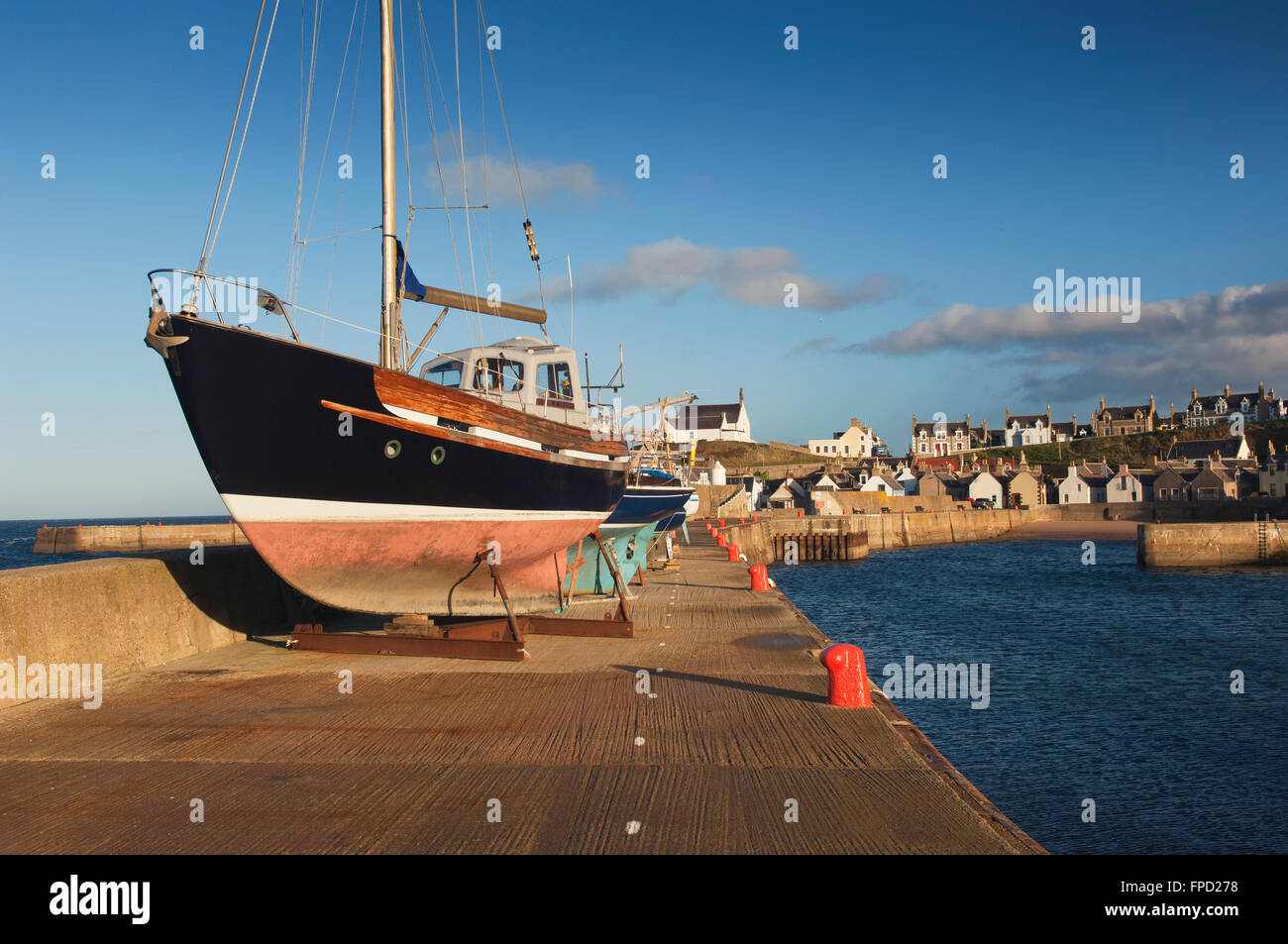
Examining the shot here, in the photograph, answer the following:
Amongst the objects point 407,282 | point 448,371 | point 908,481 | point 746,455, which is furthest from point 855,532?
point 407,282

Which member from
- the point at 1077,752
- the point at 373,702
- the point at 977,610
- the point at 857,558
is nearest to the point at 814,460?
the point at 857,558

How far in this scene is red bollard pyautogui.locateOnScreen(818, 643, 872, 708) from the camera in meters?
9.15

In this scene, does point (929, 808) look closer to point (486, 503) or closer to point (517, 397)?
point (486, 503)

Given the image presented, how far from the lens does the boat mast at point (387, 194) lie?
12.3m

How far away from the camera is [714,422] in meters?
126

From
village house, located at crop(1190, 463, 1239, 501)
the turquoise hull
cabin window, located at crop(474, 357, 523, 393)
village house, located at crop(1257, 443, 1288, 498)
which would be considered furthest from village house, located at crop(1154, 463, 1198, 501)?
cabin window, located at crop(474, 357, 523, 393)

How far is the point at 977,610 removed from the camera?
3566 centimetres

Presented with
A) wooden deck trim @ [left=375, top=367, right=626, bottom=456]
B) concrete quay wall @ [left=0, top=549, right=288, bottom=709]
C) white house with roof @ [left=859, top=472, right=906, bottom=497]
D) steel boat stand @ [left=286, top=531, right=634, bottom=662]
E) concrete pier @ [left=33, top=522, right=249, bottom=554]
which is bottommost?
concrete pier @ [left=33, top=522, right=249, bottom=554]

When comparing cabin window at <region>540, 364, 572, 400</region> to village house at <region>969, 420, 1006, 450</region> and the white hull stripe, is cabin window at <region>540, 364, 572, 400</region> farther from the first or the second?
village house at <region>969, 420, 1006, 450</region>

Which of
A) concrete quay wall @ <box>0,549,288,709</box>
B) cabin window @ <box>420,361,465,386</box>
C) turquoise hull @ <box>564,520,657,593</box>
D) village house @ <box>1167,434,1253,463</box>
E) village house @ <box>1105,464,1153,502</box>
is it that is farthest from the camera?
village house @ <box>1167,434,1253,463</box>

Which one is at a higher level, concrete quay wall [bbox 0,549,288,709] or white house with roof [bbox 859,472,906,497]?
white house with roof [bbox 859,472,906,497]

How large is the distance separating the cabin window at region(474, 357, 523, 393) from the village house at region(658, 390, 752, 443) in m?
103

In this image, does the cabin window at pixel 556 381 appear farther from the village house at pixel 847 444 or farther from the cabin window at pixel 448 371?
the village house at pixel 847 444

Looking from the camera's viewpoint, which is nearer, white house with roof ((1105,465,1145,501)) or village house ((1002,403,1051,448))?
white house with roof ((1105,465,1145,501))
